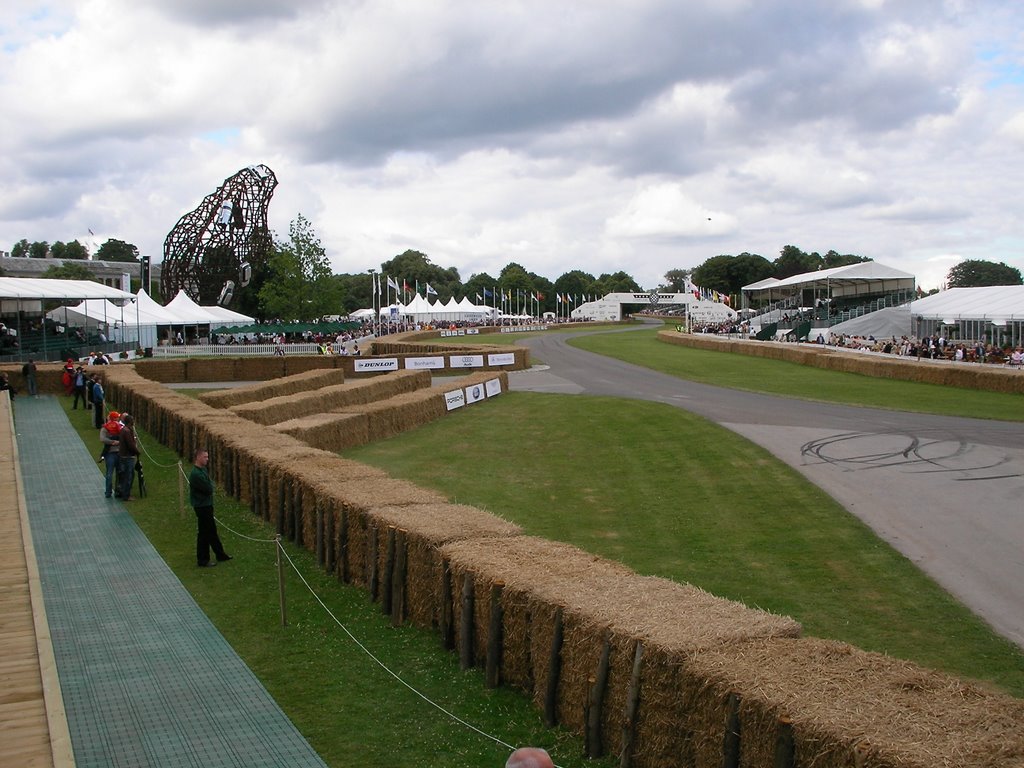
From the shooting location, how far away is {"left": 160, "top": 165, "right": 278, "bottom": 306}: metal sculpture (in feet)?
301

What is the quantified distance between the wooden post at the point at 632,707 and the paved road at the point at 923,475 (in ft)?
22.5

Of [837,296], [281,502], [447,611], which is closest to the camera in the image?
[447,611]

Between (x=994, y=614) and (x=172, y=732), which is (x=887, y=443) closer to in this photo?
(x=994, y=614)

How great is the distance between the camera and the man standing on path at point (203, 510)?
14688mm

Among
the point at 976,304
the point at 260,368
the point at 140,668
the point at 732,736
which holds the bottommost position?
the point at 140,668

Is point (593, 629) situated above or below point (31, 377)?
below

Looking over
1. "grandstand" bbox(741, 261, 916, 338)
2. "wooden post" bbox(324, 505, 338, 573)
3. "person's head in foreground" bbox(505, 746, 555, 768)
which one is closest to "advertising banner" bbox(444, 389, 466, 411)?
"wooden post" bbox(324, 505, 338, 573)

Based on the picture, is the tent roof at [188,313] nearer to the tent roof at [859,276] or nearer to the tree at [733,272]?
the tent roof at [859,276]

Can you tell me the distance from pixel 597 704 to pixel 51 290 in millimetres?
56208

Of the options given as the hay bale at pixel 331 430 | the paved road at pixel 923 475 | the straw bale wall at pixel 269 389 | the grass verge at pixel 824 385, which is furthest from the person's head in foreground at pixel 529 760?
the straw bale wall at pixel 269 389

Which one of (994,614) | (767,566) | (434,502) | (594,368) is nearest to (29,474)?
(434,502)

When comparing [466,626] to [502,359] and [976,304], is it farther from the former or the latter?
[976,304]

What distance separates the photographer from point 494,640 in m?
9.55

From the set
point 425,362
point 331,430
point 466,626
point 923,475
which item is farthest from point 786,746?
point 425,362
